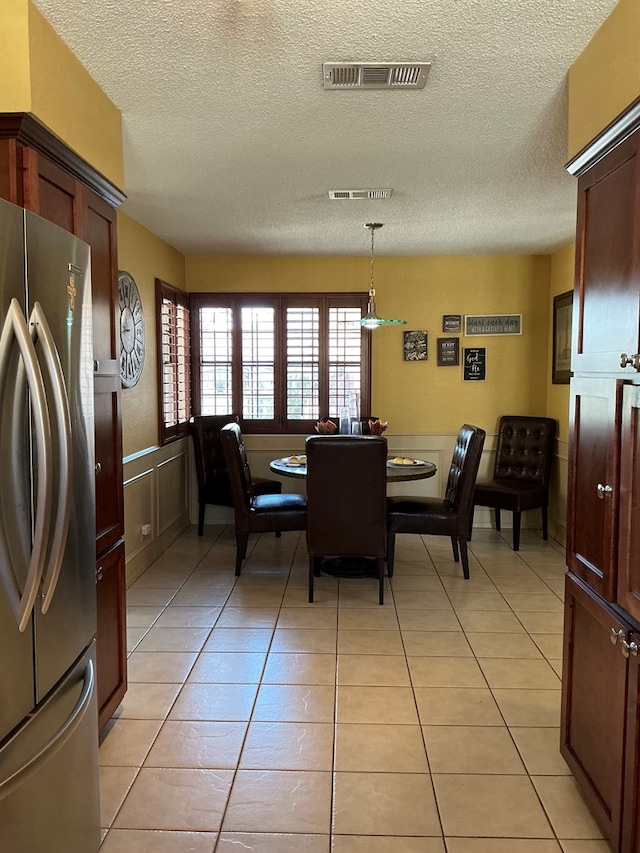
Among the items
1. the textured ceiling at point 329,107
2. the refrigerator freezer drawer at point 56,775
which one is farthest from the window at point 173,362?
the refrigerator freezer drawer at point 56,775

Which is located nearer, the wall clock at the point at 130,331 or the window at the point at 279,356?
the wall clock at the point at 130,331

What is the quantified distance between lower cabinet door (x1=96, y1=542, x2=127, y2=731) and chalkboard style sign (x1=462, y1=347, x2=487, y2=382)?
4074mm

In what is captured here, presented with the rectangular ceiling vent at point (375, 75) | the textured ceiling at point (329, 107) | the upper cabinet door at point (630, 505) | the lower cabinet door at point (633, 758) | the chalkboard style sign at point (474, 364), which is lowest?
the lower cabinet door at point (633, 758)

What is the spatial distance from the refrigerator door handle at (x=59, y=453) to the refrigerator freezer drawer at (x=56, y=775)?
0.29 m

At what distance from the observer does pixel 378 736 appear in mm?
2521

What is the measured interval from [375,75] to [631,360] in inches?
54.5

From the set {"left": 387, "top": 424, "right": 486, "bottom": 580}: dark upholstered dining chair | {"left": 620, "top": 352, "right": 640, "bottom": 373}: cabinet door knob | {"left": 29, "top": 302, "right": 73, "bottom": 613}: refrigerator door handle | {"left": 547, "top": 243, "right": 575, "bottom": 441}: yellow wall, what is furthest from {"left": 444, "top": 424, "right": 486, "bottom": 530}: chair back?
{"left": 29, "top": 302, "right": 73, "bottom": 613}: refrigerator door handle

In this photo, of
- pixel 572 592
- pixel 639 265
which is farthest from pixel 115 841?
pixel 639 265

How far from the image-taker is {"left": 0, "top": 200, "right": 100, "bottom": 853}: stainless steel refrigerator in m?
1.40

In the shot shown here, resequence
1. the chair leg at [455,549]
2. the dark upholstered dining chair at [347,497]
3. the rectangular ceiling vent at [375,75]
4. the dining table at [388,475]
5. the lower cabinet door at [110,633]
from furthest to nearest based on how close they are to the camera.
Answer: the chair leg at [455,549] < the dining table at [388,475] < the dark upholstered dining chair at [347,497] < the lower cabinet door at [110,633] < the rectangular ceiling vent at [375,75]

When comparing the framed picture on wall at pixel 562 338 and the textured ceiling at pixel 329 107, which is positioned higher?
the textured ceiling at pixel 329 107

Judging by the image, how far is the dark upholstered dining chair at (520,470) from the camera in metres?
5.19

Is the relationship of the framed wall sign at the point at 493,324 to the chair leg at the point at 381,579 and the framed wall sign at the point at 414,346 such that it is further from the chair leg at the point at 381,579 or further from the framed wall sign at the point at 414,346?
the chair leg at the point at 381,579

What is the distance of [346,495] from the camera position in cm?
392
